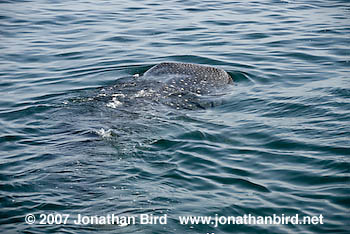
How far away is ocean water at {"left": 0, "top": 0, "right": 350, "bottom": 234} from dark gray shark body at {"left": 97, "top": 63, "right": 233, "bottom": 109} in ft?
0.69

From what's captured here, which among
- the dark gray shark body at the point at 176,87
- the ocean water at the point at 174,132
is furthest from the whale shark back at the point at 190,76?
the ocean water at the point at 174,132

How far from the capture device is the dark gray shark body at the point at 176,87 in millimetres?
8641

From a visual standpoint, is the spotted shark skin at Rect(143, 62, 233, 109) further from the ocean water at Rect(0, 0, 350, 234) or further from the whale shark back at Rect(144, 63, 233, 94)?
the ocean water at Rect(0, 0, 350, 234)

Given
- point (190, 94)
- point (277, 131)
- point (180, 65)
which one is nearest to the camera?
point (277, 131)

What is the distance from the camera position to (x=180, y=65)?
10.1 meters

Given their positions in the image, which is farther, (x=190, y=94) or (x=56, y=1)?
(x=56, y=1)

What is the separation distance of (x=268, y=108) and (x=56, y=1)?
11.2 m

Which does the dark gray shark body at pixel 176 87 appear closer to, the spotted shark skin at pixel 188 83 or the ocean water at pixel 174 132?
the spotted shark skin at pixel 188 83

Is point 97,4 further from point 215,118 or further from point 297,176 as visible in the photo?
point 297,176

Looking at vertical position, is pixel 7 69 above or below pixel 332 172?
above

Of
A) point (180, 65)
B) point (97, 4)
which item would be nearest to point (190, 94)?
point (180, 65)

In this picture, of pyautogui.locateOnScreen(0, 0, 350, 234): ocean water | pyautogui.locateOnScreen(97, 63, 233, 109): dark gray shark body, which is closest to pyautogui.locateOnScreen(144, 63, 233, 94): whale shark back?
pyautogui.locateOnScreen(97, 63, 233, 109): dark gray shark body

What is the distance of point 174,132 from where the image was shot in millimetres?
7535

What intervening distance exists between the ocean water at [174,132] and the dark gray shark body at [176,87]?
0.69 ft
